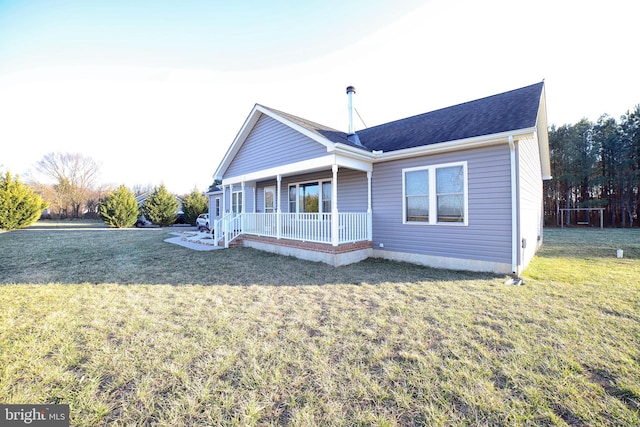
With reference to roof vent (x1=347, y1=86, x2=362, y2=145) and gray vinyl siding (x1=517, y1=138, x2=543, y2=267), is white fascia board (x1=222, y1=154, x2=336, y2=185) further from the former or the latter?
gray vinyl siding (x1=517, y1=138, x2=543, y2=267)

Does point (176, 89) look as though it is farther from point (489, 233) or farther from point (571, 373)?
point (571, 373)

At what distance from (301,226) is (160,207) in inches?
869

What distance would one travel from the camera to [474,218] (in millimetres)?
6535

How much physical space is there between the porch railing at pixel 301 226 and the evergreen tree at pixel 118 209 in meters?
16.4

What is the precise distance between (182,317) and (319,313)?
6.66 ft

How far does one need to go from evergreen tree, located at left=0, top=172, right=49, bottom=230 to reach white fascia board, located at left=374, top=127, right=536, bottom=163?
976 inches

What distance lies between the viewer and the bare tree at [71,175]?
33.8m

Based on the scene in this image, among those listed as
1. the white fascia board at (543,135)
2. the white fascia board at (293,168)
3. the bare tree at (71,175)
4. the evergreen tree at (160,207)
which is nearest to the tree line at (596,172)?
the white fascia board at (543,135)

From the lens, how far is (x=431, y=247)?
7250mm

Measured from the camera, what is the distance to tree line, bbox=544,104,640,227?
22.2 m

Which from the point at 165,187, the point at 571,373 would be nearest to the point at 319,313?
the point at 571,373

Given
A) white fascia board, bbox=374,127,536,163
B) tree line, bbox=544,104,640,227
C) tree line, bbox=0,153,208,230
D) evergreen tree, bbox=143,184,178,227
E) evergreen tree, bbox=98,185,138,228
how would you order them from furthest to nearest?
1. evergreen tree, bbox=143,184,178,227
2. tree line, bbox=544,104,640,227
3. evergreen tree, bbox=98,185,138,228
4. tree line, bbox=0,153,208,230
5. white fascia board, bbox=374,127,536,163

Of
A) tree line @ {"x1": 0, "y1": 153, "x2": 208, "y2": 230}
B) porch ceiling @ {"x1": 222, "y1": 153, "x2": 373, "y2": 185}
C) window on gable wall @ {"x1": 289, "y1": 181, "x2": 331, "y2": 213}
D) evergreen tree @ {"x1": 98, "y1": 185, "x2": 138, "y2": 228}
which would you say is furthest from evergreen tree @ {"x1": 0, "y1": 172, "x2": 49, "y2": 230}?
window on gable wall @ {"x1": 289, "y1": 181, "x2": 331, "y2": 213}

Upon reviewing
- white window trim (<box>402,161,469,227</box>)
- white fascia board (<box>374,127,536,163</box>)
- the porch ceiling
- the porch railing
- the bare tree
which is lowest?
the porch railing
